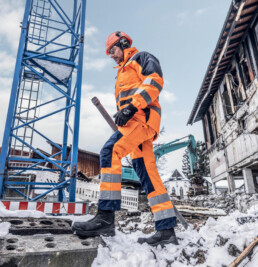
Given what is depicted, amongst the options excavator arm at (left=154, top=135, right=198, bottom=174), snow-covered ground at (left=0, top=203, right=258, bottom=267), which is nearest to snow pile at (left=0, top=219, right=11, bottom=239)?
snow-covered ground at (left=0, top=203, right=258, bottom=267)

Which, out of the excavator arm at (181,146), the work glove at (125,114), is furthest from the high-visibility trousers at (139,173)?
the excavator arm at (181,146)

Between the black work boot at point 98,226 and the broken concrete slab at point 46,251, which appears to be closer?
the broken concrete slab at point 46,251

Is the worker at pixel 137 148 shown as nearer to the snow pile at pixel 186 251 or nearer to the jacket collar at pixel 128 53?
the jacket collar at pixel 128 53

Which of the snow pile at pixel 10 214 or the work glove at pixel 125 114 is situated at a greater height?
the work glove at pixel 125 114

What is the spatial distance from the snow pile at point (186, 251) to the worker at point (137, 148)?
164 mm

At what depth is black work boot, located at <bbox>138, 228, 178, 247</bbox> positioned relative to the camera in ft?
6.62

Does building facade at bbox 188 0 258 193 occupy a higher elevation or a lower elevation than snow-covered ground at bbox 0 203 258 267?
higher

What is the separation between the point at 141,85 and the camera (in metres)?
2.32

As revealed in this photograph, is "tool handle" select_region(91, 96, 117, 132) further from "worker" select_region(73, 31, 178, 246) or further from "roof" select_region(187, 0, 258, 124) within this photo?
"roof" select_region(187, 0, 258, 124)

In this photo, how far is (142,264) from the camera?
163cm

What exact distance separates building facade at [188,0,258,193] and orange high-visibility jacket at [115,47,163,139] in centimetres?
692

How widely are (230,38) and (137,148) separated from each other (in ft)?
29.8

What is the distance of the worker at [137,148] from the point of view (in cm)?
208

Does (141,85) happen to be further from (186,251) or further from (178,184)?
(178,184)
